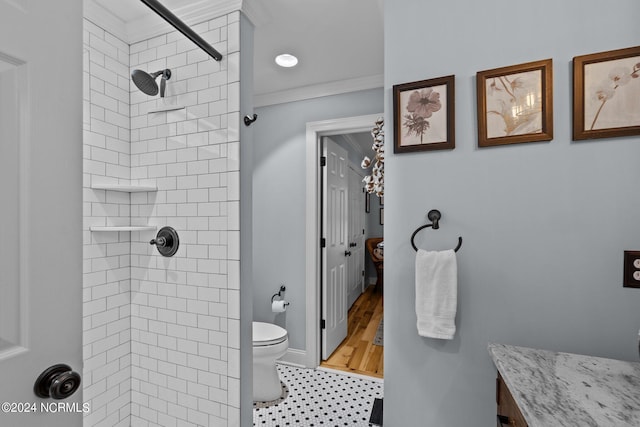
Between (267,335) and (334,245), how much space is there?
1101 mm

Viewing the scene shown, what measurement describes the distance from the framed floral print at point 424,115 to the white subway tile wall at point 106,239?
1.59 m

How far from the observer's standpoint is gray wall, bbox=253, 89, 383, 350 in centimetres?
271

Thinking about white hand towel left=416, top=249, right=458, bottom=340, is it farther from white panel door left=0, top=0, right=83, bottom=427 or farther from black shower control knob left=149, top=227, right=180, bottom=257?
black shower control knob left=149, top=227, right=180, bottom=257

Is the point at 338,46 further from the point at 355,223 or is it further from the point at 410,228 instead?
the point at 355,223

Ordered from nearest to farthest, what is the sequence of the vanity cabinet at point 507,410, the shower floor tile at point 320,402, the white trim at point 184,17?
the vanity cabinet at point 507,410
the white trim at point 184,17
the shower floor tile at point 320,402

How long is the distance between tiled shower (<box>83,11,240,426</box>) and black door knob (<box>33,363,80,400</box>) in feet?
2.80

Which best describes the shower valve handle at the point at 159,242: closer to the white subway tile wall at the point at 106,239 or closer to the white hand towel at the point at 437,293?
the white subway tile wall at the point at 106,239

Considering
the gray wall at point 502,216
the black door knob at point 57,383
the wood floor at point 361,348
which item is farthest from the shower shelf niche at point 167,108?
the wood floor at point 361,348

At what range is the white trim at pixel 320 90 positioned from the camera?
8.16ft

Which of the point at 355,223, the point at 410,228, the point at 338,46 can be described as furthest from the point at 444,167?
the point at 355,223

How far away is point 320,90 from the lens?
264 centimetres

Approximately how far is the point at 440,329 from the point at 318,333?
1798 mm

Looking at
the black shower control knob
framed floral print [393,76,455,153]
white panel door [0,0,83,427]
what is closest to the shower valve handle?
the black shower control knob

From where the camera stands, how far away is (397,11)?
1276mm
